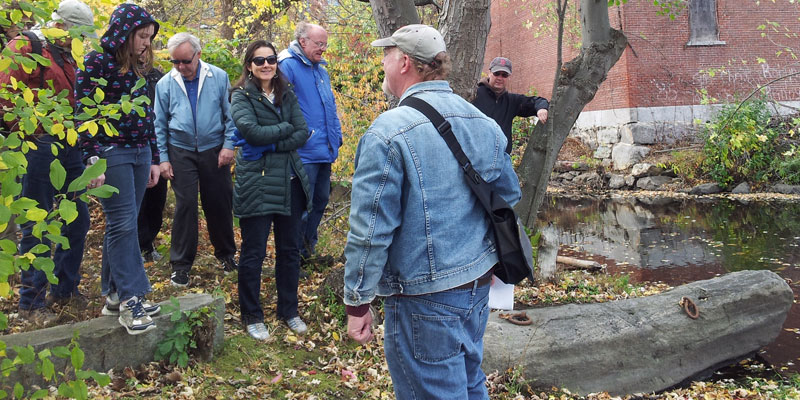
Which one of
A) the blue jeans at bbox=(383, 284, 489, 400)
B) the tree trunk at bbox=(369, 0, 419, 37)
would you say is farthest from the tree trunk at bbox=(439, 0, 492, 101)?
the blue jeans at bbox=(383, 284, 489, 400)

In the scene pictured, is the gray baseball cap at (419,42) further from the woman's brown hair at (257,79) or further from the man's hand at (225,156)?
the man's hand at (225,156)

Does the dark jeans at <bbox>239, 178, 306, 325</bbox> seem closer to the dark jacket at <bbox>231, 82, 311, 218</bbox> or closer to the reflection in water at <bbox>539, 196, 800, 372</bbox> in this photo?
the dark jacket at <bbox>231, 82, 311, 218</bbox>

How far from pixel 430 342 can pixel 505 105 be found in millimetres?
4643

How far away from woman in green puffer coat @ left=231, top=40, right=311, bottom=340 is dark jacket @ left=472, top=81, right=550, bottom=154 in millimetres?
2525

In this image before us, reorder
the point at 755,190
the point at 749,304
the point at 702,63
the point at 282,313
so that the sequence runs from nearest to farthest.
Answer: the point at 282,313 → the point at 749,304 → the point at 755,190 → the point at 702,63

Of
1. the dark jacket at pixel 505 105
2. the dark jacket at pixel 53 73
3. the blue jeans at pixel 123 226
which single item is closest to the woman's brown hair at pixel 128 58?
the dark jacket at pixel 53 73

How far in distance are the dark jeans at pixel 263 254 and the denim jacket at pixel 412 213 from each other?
210 cm

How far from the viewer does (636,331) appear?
5160mm

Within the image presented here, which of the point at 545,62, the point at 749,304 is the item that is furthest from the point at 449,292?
the point at 545,62

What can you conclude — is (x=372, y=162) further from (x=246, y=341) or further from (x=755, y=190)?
(x=755, y=190)

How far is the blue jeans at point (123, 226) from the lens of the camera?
151 inches

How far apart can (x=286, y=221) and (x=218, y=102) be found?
1.48 meters

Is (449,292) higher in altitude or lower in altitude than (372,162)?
lower

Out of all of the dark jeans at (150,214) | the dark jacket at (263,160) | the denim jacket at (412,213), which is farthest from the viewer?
the dark jeans at (150,214)
